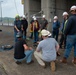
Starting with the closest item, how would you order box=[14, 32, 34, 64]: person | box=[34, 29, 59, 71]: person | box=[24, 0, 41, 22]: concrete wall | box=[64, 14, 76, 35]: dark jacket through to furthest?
box=[34, 29, 59, 71]: person
box=[64, 14, 76, 35]: dark jacket
box=[14, 32, 34, 64]: person
box=[24, 0, 41, 22]: concrete wall

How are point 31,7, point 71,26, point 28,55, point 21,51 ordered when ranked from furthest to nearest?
point 31,7 → point 28,55 → point 21,51 → point 71,26

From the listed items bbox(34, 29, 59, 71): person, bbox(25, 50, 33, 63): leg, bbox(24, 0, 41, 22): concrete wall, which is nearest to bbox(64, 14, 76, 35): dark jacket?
bbox(34, 29, 59, 71): person

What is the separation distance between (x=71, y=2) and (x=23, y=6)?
6626 mm

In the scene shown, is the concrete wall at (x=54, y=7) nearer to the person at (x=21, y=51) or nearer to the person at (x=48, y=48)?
the person at (x=21, y=51)

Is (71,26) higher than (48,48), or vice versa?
(71,26)

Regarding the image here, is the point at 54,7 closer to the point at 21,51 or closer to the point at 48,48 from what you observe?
the point at 21,51

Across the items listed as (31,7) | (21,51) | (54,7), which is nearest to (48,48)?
(21,51)

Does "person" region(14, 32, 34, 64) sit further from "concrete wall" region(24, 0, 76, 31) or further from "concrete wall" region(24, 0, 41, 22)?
"concrete wall" region(24, 0, 41, 22)

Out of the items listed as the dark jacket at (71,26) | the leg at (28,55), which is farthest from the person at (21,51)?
the dark jacket at (71,26)

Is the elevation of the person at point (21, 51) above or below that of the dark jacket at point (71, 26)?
below

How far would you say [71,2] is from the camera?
A: 2131 cm

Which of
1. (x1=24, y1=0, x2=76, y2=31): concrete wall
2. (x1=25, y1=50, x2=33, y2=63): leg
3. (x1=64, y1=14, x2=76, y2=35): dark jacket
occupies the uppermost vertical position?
(x1=24, y1=0, x2=76, y2=31): concrete wall

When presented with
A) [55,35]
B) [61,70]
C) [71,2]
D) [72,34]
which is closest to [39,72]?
[61,70]

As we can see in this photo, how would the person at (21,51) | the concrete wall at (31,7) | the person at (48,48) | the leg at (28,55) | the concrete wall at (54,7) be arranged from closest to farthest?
the person at (48,48)
the person at (21,51)
the leg at (28,55)
the concrete wall at (54,7)
the concrete wall at (31,7)
